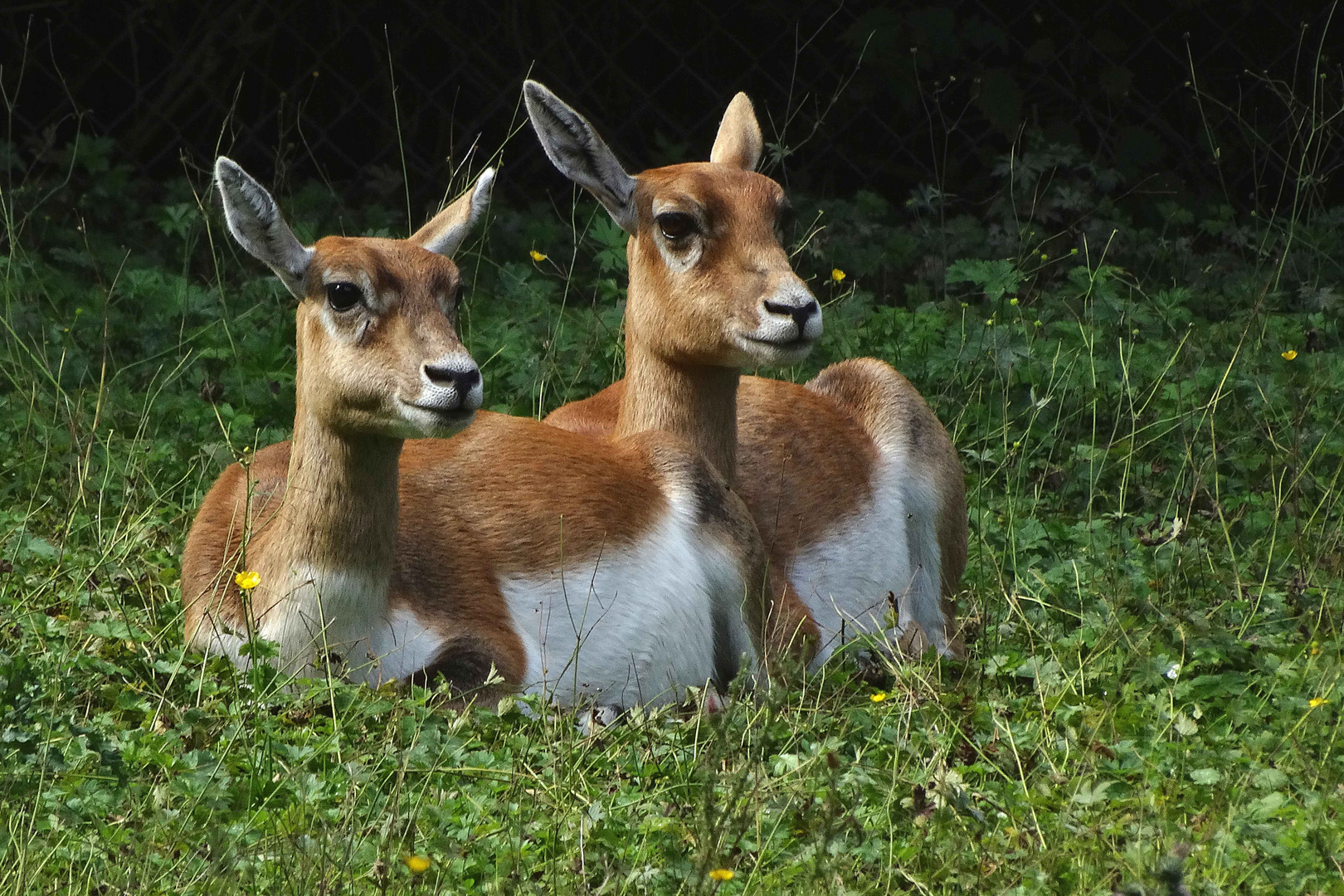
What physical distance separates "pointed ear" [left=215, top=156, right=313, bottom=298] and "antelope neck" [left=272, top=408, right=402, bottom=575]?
35 cm

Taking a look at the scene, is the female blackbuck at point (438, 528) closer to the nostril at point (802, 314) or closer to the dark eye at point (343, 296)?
the dark eye at point (343, 296)

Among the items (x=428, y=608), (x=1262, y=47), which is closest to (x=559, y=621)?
(x=428, y=608)

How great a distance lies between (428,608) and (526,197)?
14.6ft

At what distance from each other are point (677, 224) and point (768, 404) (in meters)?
0.84

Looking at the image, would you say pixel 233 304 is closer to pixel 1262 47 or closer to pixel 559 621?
pixel 559 621

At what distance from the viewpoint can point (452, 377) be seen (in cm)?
358

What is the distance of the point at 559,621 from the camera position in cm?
407

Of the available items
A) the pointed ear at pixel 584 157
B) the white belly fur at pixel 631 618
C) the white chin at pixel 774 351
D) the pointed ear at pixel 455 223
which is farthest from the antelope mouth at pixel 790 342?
the pointed ear at pixel 455 223

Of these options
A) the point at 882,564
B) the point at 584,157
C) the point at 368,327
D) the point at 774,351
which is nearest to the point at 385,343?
the point at 368,327

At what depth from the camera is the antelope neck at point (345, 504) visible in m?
3.75

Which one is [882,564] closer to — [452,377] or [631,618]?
[631,618]

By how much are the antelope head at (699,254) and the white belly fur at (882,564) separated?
0.70 m

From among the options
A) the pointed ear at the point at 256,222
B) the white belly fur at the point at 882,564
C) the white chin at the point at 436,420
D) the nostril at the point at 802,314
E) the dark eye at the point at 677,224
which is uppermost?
the pointed ear at the point at 256,222

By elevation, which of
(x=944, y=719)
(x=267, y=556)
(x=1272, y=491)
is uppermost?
(x=267, y=556)
